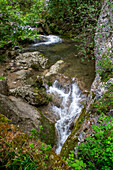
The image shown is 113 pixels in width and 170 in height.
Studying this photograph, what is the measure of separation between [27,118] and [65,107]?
2.42m

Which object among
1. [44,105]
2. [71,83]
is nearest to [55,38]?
[71,83]

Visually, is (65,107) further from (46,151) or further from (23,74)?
(46,151)

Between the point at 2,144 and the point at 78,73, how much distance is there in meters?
6.60

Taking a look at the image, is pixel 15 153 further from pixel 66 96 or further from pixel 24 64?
pixel 24 64

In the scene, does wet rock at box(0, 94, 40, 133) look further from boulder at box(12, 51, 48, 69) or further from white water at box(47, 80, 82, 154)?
boulder at box(12, 51, 48, 69)

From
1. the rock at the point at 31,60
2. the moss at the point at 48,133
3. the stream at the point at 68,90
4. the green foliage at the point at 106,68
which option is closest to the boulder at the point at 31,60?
the rock at the point at 31,60

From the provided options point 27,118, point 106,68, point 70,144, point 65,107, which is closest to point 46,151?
point 70,144

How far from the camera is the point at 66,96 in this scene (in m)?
6.62

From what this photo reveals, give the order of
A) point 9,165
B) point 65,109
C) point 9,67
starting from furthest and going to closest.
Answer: point 9,67 < point 65,109 < point 9,165

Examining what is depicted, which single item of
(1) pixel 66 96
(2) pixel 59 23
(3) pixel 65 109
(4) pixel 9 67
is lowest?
(3) pixel 65 109

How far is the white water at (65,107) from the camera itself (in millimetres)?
5305

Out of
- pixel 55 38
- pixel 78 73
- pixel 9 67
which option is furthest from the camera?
pixel 55 38

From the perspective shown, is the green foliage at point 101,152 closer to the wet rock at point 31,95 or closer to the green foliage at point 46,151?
the green foliage at point 46,151

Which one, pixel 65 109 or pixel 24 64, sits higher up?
pixel 24 64
